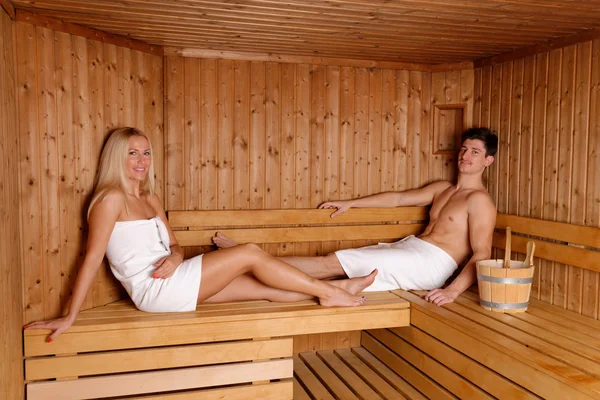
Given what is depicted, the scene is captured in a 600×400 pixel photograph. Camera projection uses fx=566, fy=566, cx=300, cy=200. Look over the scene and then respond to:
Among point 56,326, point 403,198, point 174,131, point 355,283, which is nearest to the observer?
point 56,326

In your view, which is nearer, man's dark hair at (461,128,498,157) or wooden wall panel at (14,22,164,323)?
wooden wall panel at (14,22,164,323)

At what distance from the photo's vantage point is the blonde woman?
9.30 feet

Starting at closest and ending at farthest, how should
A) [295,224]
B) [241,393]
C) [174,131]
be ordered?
[241,393]
[174,131]
[295,224]

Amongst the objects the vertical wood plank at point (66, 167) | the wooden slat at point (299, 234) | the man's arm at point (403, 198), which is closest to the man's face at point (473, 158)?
the man's arm at point (403, 198)

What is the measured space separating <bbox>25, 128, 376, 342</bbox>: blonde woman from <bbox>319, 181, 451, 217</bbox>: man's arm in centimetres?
98

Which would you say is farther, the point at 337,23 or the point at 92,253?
the point at 337,23

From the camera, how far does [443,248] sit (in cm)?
363

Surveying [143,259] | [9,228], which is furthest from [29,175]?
[143,259]

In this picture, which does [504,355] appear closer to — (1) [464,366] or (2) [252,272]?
(1) [464,366]

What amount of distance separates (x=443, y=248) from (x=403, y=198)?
1.84 feet

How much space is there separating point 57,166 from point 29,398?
117 cm

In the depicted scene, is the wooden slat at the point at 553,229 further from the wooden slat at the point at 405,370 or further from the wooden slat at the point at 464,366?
the wooden slat at the point at 405,370

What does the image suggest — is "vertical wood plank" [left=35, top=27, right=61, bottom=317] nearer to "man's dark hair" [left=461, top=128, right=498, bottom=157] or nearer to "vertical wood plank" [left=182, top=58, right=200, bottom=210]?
"vertical wood plank" [left=182, top=58, right=200, bottom=210]

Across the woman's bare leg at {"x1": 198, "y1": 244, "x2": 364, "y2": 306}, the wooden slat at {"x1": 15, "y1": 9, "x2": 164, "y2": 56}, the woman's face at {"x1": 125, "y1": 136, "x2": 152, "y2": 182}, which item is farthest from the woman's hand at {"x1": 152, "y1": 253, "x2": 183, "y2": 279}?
the wooden slat at {"x1": 15, "y1": 9, "x2": 164, "y2": 56}
